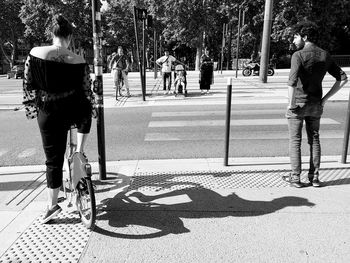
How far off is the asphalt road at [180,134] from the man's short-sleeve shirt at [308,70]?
2060 mm

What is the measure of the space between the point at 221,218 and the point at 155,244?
81 cm

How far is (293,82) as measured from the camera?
156 inches

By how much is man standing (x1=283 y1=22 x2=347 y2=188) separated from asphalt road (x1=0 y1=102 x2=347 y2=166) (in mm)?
1683

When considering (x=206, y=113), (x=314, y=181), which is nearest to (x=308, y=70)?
(x=314, y=181)

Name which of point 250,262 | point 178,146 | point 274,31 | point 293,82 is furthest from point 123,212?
point 274,31

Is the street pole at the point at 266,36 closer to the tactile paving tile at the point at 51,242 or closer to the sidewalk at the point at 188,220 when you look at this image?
the sidewalk at the point at 188,220

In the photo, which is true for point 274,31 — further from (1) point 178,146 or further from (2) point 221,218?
(2) point 221,218

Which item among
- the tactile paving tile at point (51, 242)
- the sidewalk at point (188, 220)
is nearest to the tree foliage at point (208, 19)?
the sidewalk at point (188, 220)

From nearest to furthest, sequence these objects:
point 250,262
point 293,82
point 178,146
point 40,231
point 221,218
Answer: point 250,262
point 40,231
point 221,218
point 293,82
point 178,146

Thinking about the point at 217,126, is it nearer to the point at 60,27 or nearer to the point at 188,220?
the point at 188,220

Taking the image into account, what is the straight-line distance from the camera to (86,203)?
10.9 ft

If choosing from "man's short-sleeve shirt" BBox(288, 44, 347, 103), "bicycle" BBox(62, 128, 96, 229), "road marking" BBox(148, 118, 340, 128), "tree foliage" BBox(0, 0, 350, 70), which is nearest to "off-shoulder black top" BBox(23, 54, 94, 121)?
"bicycle" BBox(62, 128, 96, 229)

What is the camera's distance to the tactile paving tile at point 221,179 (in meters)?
4.39

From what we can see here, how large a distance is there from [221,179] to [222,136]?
277cm
